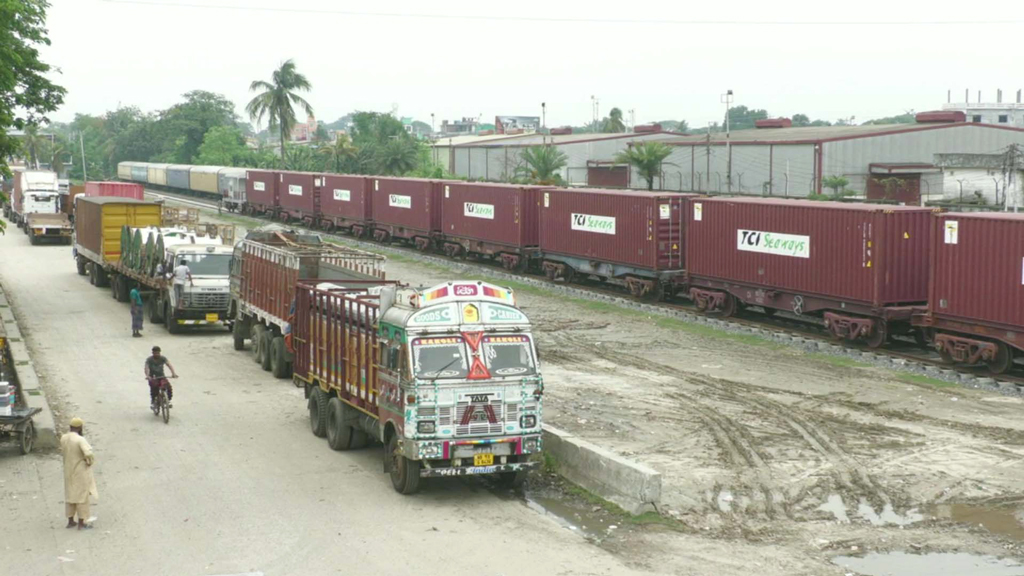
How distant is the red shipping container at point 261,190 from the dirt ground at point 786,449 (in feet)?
156

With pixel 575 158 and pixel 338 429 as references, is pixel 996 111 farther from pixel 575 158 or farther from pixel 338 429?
pixel 338 429

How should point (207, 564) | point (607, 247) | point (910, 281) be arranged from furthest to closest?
point (607, 247), point (910, 281), point (207, 564)

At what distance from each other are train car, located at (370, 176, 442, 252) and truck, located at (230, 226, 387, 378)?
73.6 feet

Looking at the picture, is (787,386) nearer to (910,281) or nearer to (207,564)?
(910,281)

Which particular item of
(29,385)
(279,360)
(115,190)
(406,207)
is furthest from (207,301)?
(115,190)

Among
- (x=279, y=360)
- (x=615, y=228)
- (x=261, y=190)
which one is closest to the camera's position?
(x=279, y=360)

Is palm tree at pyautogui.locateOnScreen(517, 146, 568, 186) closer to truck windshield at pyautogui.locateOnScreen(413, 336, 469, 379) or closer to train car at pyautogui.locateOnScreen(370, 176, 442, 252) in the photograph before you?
train car at pyautogui.locateOnScreen(370, 176, 442, 252)

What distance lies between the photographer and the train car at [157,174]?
104 metres

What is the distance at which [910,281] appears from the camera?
25609mm

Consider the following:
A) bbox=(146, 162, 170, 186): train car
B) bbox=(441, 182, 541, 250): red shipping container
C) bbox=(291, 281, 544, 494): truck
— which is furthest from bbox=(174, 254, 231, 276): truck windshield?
bbox=(146, 162, 170, 186): train car

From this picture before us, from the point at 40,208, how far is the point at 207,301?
3827 cm

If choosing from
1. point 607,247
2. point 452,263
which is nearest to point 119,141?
point 452,263

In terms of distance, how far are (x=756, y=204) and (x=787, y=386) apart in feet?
27.2

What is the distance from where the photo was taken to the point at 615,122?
159 m
